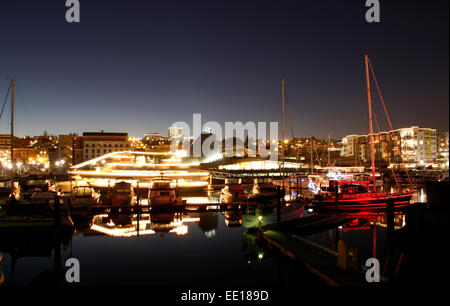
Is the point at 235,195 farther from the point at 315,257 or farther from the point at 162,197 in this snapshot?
the point at 315,257

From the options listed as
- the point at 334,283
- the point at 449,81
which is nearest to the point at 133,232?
the point at 334,283

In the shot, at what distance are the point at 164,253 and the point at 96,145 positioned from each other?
10583 centimetres

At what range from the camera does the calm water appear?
43.6 feet

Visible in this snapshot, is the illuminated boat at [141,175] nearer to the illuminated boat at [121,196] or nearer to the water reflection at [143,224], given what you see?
the illuminated boat at [121,196]

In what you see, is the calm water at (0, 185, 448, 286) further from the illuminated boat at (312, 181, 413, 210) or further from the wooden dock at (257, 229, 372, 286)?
the illuminated boat at (312, 181, 413, 210)

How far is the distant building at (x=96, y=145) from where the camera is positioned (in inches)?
4382

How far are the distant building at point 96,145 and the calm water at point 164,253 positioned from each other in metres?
95.6

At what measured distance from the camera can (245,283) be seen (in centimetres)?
1270

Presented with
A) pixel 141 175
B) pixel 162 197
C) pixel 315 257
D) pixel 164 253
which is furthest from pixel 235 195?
pixel 141 175

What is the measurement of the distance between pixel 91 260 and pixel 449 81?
1727 centimetres

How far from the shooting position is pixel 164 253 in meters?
17.0

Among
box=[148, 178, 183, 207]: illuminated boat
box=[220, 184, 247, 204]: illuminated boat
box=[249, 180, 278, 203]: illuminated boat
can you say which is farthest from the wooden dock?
box=[220, 184, 247, 204]: illuminated boat

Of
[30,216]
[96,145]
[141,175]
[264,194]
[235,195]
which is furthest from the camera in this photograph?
[96,145]

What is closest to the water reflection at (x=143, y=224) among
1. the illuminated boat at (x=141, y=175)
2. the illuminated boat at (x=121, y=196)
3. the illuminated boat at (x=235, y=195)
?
the illuminated boat at (x=121, y=196)
